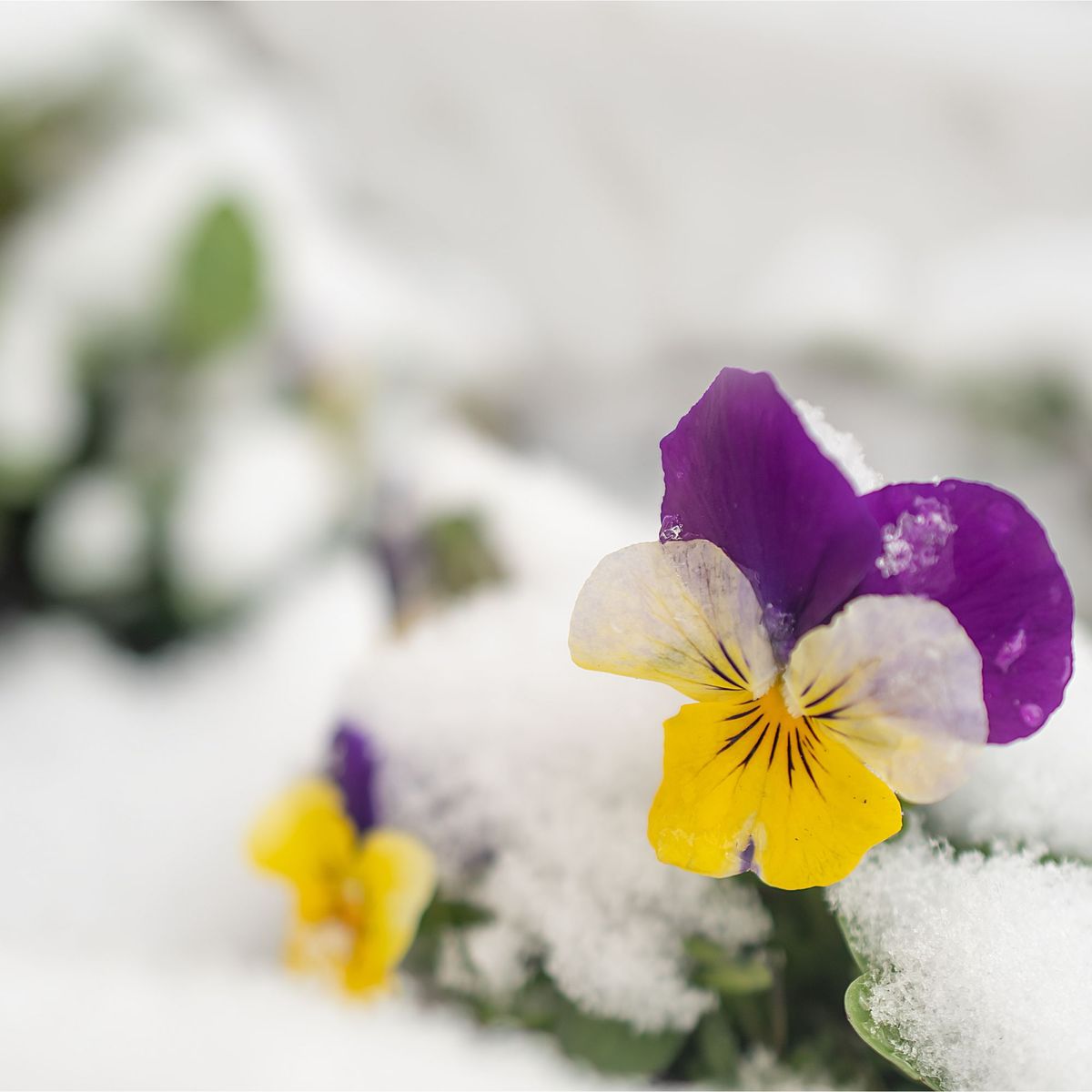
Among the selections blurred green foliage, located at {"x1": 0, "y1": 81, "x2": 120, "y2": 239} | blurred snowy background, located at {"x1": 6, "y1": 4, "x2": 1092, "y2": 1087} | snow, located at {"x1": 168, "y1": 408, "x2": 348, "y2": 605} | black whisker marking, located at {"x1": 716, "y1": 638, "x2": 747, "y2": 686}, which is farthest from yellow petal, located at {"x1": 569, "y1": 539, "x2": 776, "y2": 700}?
blurred green foliage, located at {"x1": 0, "y1": 81, "x2": 120, "y2": 239}

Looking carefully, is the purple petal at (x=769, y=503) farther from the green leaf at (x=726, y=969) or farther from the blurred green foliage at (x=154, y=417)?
the blurred green foliage at (x=154, y=417)

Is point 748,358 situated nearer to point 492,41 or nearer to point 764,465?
point 492,41

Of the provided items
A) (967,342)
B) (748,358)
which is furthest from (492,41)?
(967,342)

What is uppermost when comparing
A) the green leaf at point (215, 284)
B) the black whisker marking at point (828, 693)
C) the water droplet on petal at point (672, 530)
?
the green leaf at point (215, 284)

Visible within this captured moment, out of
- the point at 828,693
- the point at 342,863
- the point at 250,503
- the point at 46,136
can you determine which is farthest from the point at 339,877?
the point at 46,136

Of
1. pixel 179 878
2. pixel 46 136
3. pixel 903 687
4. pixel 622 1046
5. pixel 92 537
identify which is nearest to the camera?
pixel 903 687

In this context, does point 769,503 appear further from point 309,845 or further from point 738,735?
point 309,845

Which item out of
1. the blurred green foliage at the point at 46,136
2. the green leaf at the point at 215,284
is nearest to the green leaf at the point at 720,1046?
the green leaf at the point at 215,284

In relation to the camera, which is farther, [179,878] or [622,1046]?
[179,878]
